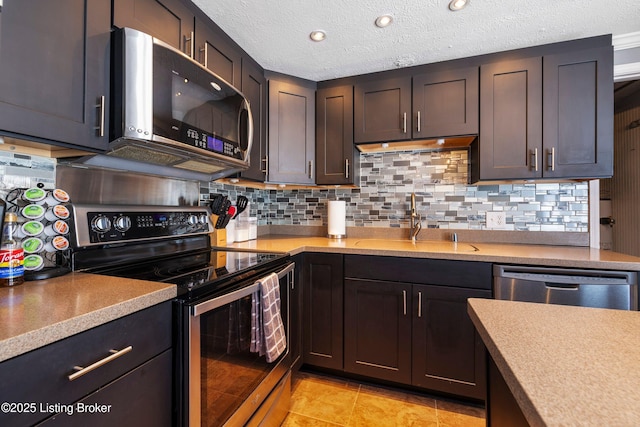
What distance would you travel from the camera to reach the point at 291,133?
226 centimetres

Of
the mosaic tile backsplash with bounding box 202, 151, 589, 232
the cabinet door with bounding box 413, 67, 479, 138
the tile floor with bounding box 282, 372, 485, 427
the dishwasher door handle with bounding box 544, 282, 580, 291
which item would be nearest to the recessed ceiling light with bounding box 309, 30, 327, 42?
the cabinet door with bounding box 413, 67, 479, 138

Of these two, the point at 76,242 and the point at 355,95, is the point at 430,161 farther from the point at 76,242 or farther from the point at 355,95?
the point at 76,242

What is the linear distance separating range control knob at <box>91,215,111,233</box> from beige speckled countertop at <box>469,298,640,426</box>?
142 cm

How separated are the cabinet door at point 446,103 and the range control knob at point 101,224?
6.27ft

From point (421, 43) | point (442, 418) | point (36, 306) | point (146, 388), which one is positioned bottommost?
point (442, 418)

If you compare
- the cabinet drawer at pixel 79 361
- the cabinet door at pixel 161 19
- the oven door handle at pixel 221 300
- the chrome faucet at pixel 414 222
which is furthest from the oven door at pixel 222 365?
the chrome faucet at pixel 414 222

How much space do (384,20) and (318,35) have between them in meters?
0.39

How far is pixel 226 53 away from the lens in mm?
1713

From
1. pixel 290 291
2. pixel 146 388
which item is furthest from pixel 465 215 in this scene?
pixel 146 388

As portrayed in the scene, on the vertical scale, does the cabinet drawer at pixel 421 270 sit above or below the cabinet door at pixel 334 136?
below

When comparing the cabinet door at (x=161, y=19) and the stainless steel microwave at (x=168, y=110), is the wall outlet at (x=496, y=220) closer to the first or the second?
the stainless steel microwave at (x=168, y=110)

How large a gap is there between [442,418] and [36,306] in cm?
190

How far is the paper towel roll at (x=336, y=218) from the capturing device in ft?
7.76

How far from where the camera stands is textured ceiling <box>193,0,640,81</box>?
4.89ft
